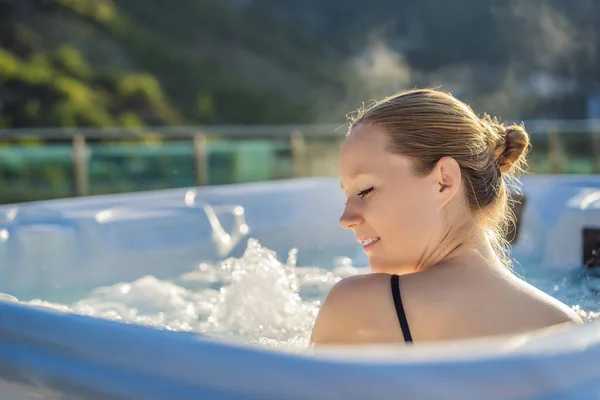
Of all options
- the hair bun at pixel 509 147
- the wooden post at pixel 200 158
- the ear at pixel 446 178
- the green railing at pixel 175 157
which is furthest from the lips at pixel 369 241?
the wooden post at pixel 200 158

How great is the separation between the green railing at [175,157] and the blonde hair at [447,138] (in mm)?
5160

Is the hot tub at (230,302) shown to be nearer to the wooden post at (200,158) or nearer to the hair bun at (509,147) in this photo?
the hair bun at (509,147)

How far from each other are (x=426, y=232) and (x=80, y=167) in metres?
5.29

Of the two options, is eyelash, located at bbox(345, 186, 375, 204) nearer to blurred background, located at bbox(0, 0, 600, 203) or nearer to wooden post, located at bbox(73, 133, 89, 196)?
wooden post, located at bbox(73, 133, 89, 196)

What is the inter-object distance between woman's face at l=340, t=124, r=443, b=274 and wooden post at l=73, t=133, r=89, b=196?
Answer: 5147mm

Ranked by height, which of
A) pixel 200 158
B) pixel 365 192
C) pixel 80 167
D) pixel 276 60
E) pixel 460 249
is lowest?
pixel 460 249

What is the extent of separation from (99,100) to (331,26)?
31.0 feet

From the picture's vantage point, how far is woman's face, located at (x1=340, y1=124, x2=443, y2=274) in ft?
4.50

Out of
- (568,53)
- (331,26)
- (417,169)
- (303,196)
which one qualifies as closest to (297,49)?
(331,26)

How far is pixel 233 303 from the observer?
2363 millimetres

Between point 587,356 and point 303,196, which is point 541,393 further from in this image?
point 303,196

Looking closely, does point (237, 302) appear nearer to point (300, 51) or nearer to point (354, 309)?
point (354, 309)

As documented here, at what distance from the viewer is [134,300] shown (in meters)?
2.55

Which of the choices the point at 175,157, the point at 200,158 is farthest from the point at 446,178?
the point at 175,157
